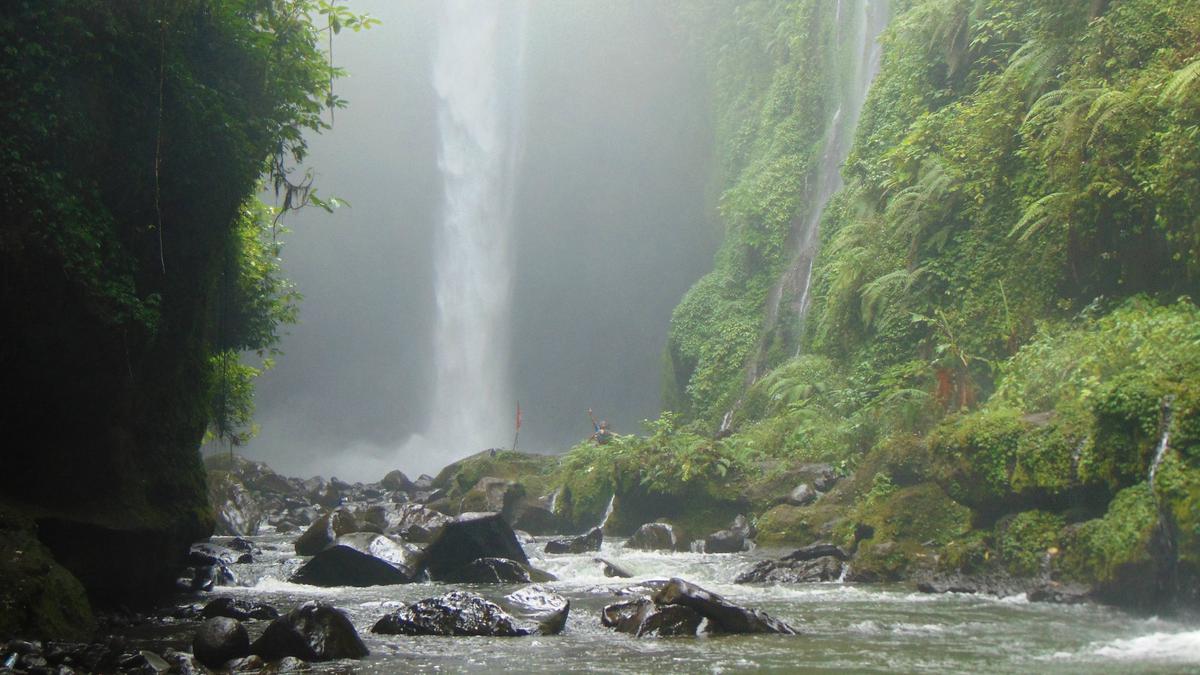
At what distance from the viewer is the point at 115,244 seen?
27.5ft

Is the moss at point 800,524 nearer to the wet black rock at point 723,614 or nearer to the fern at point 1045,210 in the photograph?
the fern at point 1045,210

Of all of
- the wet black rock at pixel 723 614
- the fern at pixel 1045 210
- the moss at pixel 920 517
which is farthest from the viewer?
the fern at pixel 1045 210

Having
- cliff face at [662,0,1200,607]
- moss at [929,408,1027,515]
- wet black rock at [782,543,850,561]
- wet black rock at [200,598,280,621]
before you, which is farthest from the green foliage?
wet black rock at [200,598,280,621]

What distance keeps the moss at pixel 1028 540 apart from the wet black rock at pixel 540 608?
16.3 feet

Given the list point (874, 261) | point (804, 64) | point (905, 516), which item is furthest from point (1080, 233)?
point (804, 64)

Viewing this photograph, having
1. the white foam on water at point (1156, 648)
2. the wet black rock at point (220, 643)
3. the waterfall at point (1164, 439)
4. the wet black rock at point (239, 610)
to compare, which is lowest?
the white foam on water at point (1156, 648)

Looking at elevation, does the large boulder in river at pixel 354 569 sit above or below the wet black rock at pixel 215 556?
below

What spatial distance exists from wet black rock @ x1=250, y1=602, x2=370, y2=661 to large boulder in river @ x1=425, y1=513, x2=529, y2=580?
545 cm

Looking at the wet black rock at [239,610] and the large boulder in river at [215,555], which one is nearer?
the wet black rock at [239,610]

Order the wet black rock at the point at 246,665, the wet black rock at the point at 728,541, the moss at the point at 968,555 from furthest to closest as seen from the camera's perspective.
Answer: the wet black rock at the point at 728,541 < the moss at the point at 968,555 < the wet black rock at the point at 246,665

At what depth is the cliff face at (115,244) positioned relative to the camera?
25.4 feet

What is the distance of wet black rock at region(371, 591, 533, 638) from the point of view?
777 centimetres

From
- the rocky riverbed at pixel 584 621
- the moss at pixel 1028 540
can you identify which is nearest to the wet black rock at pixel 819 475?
the rocky riverbed at pixel 584 621

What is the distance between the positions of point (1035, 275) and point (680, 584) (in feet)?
28.6
